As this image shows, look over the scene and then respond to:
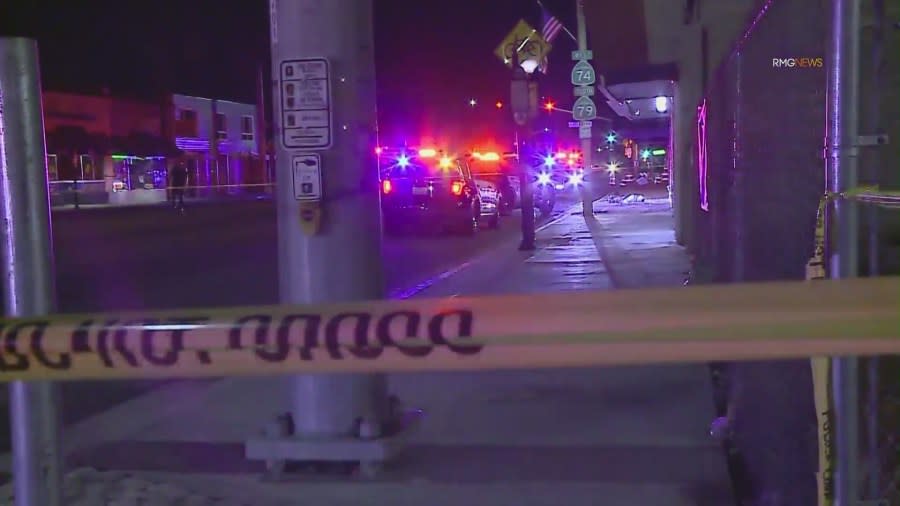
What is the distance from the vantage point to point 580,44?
970 inches

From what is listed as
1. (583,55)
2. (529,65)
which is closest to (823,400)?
(529,65)

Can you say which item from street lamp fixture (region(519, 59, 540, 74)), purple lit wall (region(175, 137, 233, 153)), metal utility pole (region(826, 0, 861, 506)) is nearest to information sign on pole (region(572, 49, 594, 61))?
street lamp fixture (region(519, 59, 540, 74))

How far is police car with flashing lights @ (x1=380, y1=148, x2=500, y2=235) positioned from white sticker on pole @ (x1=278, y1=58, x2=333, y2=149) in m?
16.3

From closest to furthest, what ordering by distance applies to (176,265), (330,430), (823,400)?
(823,400) → (330,430) → (176,265)

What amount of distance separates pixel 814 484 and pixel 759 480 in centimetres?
66

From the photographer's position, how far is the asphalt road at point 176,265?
11.2 m

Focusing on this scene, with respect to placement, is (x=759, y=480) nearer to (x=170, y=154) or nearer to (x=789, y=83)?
(x=789, y=83)

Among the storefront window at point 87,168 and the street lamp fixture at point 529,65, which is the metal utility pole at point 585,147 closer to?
the street lamp fixture at point 529,65

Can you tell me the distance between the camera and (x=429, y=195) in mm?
21422

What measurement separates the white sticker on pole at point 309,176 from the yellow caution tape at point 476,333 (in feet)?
7.34

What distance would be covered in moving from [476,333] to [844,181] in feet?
4.24

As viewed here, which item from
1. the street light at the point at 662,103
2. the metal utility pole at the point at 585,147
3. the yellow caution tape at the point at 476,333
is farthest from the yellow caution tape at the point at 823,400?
the metal utility pole at the point at 585,147

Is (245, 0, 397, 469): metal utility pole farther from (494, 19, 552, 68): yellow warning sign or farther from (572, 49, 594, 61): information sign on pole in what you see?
(572, 49, 594, 61): information sign on pole

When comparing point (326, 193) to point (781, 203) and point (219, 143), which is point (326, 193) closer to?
point (781, 203)
